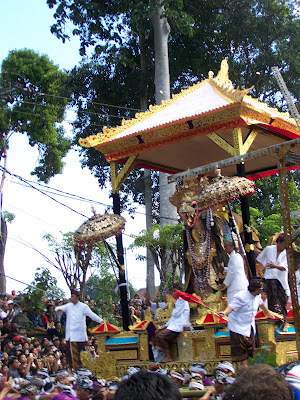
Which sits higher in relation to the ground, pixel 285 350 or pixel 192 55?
pixel 192 55

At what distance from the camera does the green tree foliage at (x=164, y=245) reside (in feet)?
54.3

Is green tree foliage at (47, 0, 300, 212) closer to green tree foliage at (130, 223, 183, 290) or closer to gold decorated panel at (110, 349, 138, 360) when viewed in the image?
green tree foliage at (130, 223, 183, 290)

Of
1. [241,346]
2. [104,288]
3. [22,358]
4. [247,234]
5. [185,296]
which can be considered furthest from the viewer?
[104,288]

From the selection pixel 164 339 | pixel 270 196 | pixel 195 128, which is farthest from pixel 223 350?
pixel 270 196

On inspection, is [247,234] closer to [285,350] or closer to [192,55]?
→ [285,350]

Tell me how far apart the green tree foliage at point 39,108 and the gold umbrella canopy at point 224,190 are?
685 inches

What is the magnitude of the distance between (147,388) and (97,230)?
8.49 m

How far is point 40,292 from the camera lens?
1664cm

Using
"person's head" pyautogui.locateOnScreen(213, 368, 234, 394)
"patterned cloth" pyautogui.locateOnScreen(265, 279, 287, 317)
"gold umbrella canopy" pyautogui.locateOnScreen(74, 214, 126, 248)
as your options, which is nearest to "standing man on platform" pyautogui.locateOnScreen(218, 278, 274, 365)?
"patterned cloth" pyautogui.locateOnScreen(265, 279, 287, 317)

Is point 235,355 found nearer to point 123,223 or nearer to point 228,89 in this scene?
point 123,223

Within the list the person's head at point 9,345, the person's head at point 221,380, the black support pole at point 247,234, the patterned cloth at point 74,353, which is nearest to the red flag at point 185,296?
the black support pole at point 247,234

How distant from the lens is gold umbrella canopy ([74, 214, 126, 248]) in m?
11.2

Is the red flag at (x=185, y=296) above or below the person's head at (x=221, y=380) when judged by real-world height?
above

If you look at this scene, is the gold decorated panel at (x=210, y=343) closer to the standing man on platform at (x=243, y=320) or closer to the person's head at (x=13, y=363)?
the standing man on platform at (x=243, y=320)
